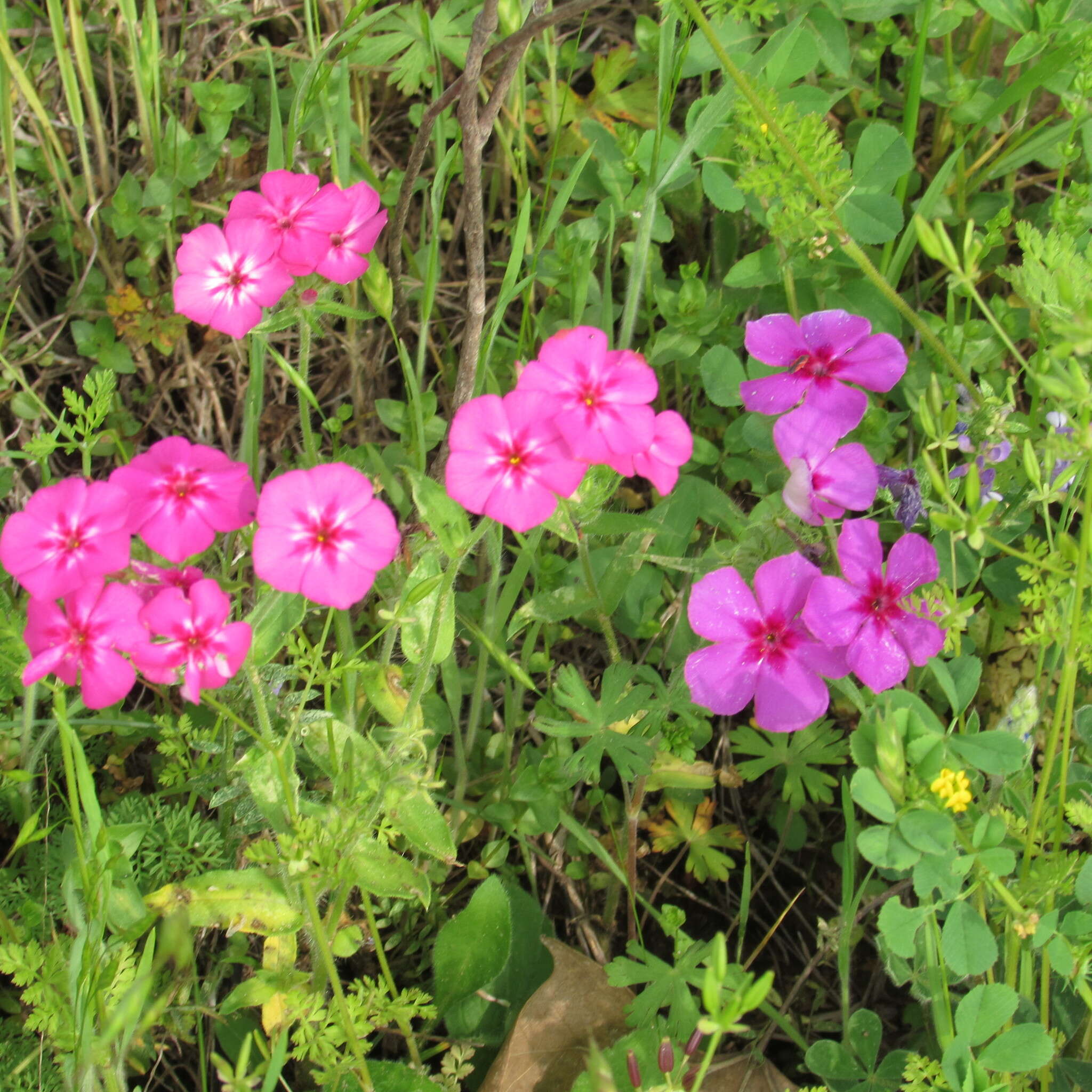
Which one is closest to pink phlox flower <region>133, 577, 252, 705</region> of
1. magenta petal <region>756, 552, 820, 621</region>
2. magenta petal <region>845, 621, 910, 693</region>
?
magenta petal <region>756, 552, 820, 621</region>

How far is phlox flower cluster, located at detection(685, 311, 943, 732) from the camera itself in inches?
71.2

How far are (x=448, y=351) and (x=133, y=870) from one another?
1.47 metres

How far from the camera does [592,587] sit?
2092mm

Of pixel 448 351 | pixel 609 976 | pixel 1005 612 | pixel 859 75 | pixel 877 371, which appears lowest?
pixel 609 976

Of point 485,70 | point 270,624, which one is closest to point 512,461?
point 270,624

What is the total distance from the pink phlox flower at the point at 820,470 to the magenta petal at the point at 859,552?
36 mm

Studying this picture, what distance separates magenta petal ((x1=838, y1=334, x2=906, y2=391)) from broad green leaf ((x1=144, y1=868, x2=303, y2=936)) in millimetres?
1425

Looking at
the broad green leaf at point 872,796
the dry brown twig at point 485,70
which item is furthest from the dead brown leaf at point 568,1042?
the dry brown twig at point 485,70

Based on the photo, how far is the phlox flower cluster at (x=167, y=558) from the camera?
5.07ft

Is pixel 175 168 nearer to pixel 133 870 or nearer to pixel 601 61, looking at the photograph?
pixel 601 61

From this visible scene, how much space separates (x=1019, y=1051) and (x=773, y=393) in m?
1.18

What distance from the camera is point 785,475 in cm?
206

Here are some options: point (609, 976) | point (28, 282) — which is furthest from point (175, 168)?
point (609, 976)

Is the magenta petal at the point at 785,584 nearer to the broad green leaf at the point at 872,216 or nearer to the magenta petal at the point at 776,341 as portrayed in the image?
the magenta petal at the point at 776,341
